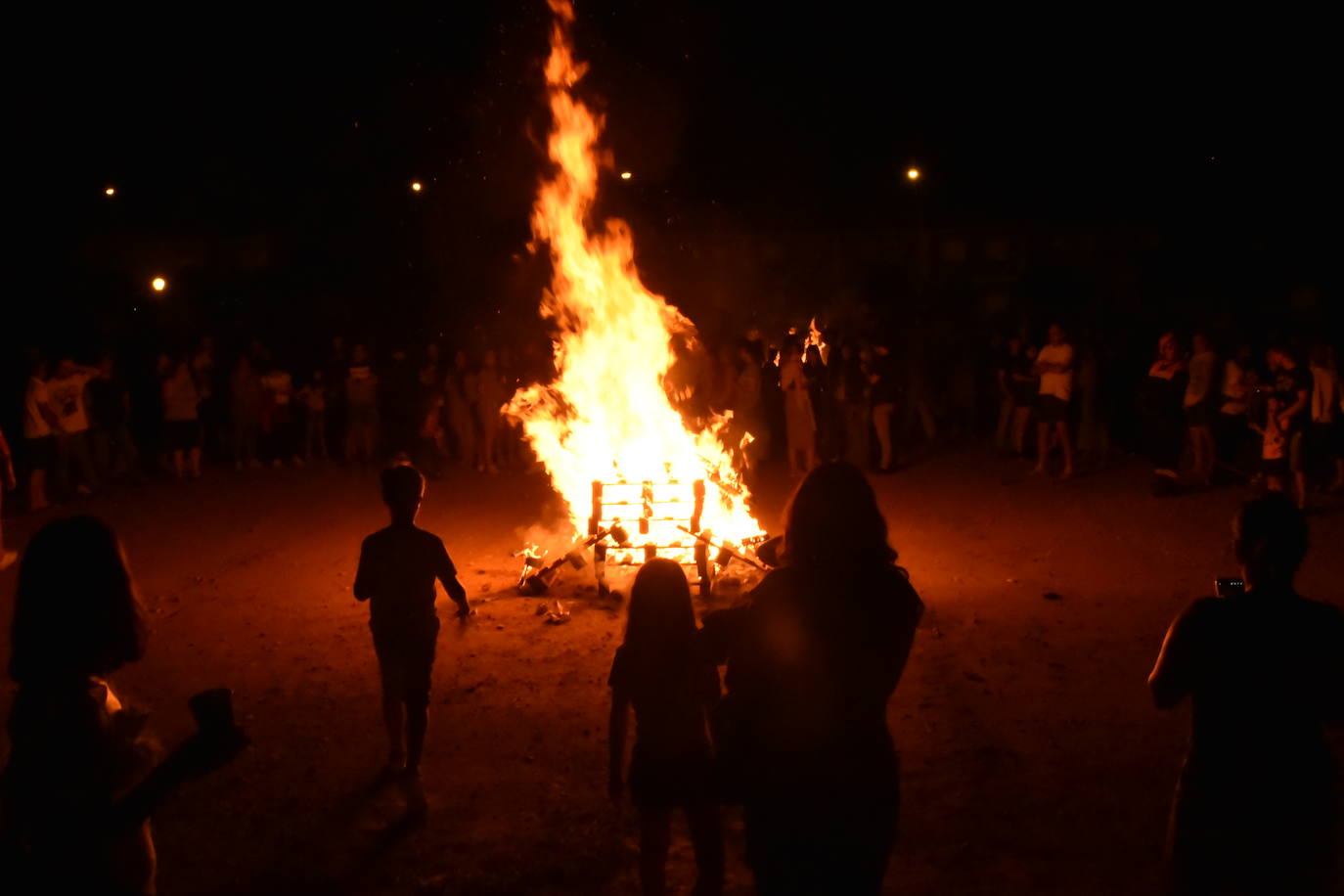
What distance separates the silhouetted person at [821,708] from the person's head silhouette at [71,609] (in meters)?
1.64

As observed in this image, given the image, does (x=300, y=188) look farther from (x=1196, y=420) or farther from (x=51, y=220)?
(x=1196, y=420)

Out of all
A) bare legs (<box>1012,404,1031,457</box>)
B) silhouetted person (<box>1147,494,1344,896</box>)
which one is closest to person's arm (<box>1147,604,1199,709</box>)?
silhouetted person (<box>1147,494,1344,896</box>)

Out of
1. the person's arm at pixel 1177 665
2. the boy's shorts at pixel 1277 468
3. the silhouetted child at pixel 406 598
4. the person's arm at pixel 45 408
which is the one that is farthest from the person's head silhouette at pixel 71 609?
the person's arm at pixel 45 408

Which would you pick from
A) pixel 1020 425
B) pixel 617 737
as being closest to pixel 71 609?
pixel 617 737

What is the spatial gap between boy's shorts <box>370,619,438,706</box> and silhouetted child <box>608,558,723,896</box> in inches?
62.0

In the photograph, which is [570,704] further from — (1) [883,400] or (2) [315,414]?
(2) [315,414]

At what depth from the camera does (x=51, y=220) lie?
83.4 feet

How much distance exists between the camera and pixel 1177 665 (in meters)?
3.28

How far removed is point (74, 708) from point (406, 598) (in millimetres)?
2705

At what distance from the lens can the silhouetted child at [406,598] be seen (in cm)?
545

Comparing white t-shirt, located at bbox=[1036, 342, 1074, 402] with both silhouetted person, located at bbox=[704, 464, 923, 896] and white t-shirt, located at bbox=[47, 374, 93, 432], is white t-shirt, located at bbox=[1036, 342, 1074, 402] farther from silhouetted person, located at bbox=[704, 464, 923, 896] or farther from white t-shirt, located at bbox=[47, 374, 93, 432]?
white t-shirt, located at bbox=[47, 374, 93, 432]

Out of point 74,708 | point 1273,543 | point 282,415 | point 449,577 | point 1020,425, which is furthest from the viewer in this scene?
point 282,415

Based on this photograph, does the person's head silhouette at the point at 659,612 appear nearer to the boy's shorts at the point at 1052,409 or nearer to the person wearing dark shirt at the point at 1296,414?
the person wearing dark shirt at the point at 1296,414

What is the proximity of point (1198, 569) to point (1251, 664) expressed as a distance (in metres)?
7.26
